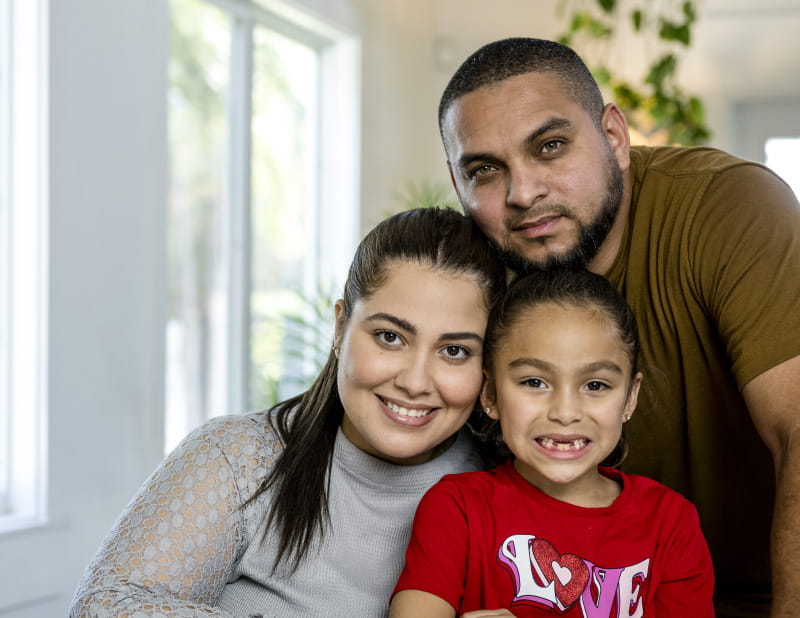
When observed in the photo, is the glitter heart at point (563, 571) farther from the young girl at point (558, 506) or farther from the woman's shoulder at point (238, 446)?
the woman's shoulder at point (238, 446)

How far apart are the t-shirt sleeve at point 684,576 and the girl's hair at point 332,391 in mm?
472

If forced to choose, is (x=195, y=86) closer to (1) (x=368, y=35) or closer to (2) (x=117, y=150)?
(2) (x=117, y=150)

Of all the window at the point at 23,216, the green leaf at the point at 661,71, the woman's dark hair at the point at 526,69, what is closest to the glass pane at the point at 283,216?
the window at the point at 23,216

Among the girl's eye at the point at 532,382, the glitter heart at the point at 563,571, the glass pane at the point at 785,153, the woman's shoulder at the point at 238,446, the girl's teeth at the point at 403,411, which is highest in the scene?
the glass pane at the point at 785,153

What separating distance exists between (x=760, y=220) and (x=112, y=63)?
7.07 ft

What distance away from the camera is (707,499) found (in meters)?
1.83

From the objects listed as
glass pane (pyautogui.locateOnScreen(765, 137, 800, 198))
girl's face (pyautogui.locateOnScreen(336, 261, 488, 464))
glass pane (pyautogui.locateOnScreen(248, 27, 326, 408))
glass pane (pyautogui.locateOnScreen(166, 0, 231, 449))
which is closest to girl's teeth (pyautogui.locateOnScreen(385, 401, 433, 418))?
girl's face (pyautogui.locateOnScreen(336, 261, 488, 464))

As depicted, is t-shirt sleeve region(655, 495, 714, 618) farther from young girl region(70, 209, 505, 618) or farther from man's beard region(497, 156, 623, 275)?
man's beard region(497, 156, 623, 275)

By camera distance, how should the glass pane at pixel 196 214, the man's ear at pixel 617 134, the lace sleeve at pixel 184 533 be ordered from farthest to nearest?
the glass pane at pixel 196 214
the man's ear at pixel 617 134
the lace sleeve at pixel 184 533

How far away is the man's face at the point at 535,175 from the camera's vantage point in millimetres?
1785

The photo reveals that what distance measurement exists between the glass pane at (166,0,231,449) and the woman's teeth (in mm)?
2472

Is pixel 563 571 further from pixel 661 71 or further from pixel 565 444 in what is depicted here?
pixel 661 71

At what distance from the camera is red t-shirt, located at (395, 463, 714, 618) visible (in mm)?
1468

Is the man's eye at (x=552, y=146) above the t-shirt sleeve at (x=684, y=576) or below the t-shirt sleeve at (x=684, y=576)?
above
